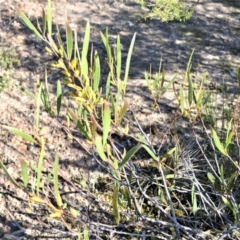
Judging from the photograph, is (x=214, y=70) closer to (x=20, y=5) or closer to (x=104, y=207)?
(x=104, y=207)

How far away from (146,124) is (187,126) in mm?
234

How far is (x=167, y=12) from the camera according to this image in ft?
10.4

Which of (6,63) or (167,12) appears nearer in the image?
(6,63)

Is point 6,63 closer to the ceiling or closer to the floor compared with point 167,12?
closer to the floor

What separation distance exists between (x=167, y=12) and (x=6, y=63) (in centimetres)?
125

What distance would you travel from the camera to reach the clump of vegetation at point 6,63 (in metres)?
2.68

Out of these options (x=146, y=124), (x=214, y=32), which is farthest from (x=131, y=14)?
(x=146, y=124)

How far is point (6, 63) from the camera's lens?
2.82m

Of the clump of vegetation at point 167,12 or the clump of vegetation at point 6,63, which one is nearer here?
the clump of vegetation at point 6,63

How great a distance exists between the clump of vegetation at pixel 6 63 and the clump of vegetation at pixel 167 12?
1.04 metres

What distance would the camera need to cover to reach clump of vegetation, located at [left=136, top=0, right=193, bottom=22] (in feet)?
10.3

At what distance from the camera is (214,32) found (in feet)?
10.3

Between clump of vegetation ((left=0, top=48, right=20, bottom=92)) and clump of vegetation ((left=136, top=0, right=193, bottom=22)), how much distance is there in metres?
1.04

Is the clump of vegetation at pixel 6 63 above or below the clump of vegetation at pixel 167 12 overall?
below
